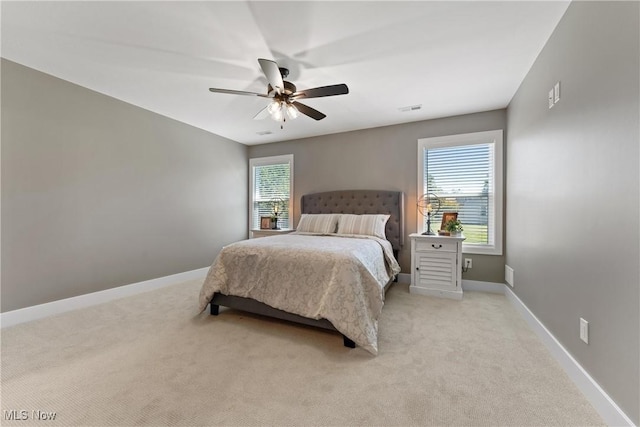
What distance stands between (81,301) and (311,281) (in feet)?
9.19

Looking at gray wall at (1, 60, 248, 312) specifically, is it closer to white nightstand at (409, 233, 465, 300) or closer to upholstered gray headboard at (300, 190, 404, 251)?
upholstered gray headboard at (300, 190, 404, 251)

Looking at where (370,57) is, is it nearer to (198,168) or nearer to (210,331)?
(210,331)

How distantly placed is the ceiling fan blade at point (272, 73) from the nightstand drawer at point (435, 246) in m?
2.55

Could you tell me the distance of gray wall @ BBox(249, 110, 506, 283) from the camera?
11.7 feet

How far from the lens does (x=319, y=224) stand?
395 cm

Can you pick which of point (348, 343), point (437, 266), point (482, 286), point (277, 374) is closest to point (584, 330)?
point (348, 343)

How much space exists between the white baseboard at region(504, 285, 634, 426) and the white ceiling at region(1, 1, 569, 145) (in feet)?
7.86

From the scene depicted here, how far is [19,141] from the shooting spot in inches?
98.9

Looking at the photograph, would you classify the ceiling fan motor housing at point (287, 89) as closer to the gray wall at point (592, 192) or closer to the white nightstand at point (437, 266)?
the gray wall at point (592, 192)

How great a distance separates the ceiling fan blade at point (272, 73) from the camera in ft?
6.40

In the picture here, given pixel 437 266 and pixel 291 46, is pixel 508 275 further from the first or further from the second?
pixel 291 46

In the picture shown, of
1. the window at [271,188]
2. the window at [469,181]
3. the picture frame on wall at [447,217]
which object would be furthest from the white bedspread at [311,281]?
the window at [271,188]

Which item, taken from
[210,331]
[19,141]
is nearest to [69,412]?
[210,331]

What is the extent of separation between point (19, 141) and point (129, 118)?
1130 millimetres
